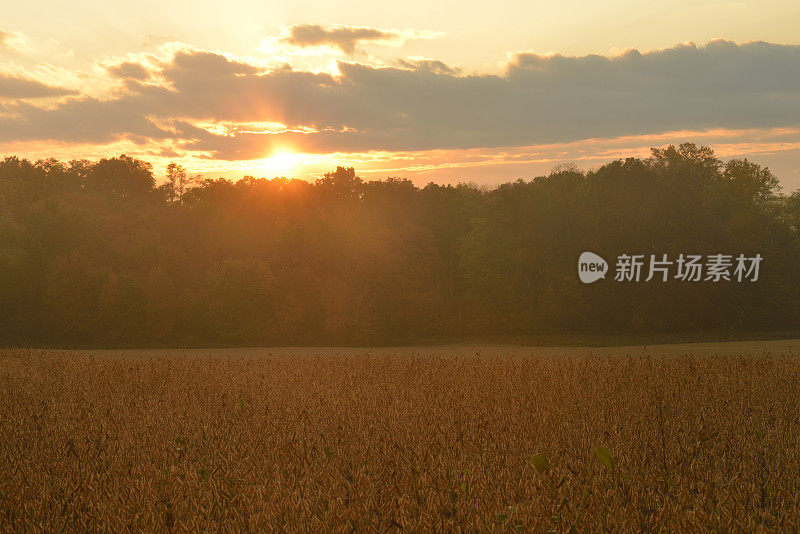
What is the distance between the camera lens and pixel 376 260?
39.5 meters

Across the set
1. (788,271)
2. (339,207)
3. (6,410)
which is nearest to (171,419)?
(6,410)

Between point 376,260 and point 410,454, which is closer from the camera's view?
point 410,454

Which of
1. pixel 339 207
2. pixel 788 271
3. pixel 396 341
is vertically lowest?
pixel 396 341

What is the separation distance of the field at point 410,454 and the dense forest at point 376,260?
24.2 meters

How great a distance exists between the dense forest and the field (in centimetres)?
2424

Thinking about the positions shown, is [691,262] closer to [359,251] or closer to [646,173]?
[646,173]

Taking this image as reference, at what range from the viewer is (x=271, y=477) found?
17.8ft

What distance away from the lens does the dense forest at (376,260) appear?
35.4 meters

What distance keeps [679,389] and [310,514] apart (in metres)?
7.21

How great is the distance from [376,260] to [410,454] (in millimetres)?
33769

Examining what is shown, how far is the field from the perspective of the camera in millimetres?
4188

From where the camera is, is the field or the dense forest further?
the dense forest

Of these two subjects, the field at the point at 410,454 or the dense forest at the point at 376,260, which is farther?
the dense forest at the point at 376,260

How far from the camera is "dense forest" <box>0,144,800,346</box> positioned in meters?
35.4
